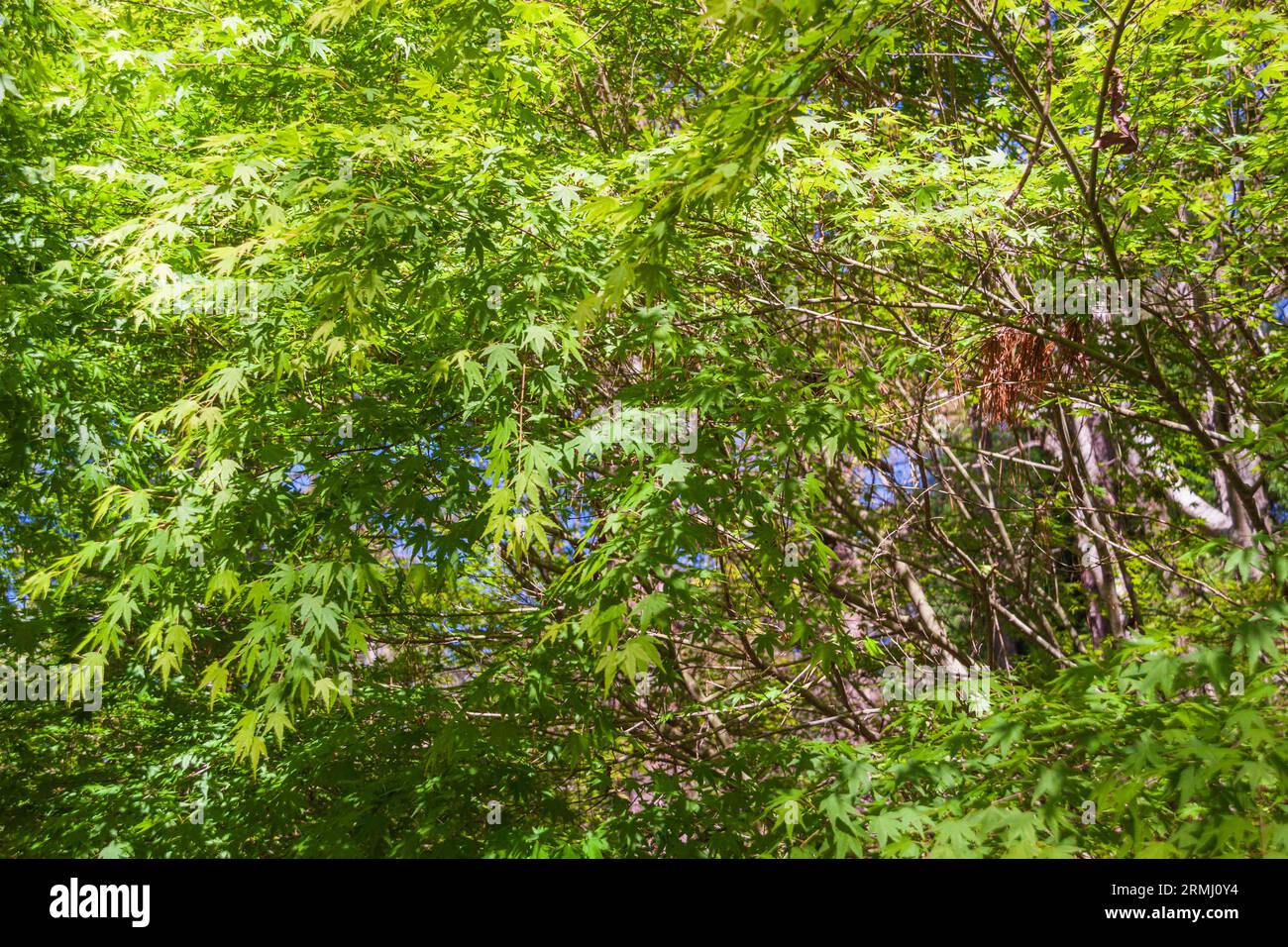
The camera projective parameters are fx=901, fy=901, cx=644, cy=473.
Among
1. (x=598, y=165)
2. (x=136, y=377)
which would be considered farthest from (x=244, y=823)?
(x=598, y=165)

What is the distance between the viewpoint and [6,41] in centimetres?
476

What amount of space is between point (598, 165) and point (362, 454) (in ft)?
6.53

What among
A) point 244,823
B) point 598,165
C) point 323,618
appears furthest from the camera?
point 598,165

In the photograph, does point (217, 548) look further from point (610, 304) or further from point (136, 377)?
point (136, 377)

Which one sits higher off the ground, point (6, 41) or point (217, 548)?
point (6, 41)

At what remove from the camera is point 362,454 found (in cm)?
380

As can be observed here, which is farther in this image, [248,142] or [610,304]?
[248,142]

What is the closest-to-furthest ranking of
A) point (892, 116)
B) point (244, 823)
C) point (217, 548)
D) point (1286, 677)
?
point (217, 548) < point (244, 823) < point (1286, 677) < point (892, 116)

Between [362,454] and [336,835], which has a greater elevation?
[362,454]

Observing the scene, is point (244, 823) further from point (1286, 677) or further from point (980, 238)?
point (1286, 677)

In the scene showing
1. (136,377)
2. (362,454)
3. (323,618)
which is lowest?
(323,618)

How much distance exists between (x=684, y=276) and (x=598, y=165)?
37.6 inches

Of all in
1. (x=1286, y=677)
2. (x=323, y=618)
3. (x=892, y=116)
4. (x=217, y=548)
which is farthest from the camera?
(x=892, y=116)
